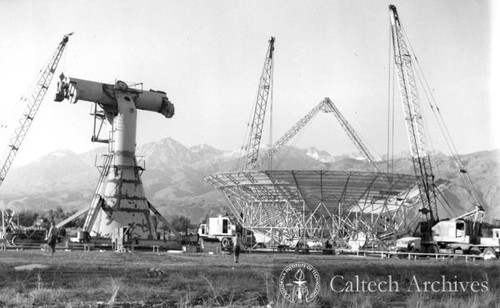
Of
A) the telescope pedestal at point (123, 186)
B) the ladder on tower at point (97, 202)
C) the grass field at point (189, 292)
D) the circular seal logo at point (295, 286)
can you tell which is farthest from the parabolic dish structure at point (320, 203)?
the circular seal logo at point (295, 286)

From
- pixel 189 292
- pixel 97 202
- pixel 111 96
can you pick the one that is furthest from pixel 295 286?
pixel 111 96

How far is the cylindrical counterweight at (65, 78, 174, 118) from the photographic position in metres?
77.4

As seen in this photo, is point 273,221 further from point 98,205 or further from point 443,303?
point 443,303

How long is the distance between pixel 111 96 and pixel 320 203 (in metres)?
35.2

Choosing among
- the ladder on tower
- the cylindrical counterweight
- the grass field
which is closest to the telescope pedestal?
the ladder on tower

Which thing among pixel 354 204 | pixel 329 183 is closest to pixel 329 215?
pixel 354 204

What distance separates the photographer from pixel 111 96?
79.5 m

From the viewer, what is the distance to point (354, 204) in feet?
316

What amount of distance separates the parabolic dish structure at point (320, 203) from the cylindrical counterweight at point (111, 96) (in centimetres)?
1568

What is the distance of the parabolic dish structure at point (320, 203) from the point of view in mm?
89750

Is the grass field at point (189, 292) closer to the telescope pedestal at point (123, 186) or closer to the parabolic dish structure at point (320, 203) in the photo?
the telescope pedestal at point (123, 186)

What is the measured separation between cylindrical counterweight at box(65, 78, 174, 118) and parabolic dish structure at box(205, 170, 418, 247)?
1568cm

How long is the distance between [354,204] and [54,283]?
7518 centimetres

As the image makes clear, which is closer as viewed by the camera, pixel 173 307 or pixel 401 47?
pixel 173 307
